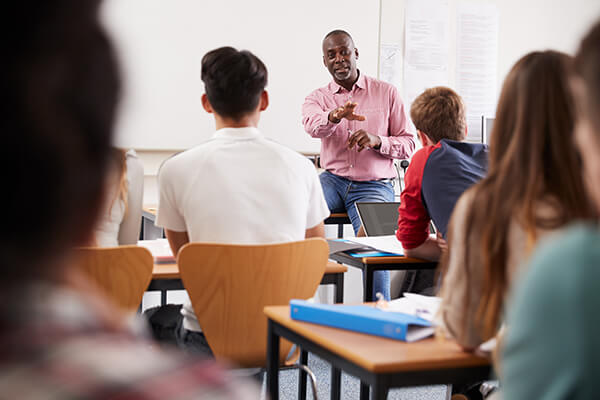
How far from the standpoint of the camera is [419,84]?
6.12 metres

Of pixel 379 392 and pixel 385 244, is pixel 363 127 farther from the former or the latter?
pixel 379 392

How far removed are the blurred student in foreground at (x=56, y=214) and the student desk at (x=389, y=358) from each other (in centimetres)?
90

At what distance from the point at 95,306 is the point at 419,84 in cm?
598

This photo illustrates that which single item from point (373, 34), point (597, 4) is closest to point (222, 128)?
point (373, 34)

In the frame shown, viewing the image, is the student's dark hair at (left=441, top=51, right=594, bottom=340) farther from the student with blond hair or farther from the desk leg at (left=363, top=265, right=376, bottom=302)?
the desk leg at (left=363, top=265, right=376, bottom=302)

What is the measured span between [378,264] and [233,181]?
82 centimetres

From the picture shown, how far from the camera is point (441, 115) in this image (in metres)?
2.54

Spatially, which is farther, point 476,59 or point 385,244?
point 476,59

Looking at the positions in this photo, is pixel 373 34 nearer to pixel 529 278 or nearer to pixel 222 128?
pixel 222 128

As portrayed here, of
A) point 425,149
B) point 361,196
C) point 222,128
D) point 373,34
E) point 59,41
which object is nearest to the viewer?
point 59,41

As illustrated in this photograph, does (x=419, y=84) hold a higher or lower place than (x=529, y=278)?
higher

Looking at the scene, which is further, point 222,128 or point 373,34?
point 373,34

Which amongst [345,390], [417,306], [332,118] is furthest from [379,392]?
[332,118]

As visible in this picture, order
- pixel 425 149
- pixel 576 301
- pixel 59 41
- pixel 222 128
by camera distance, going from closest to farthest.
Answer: pixel 59 41, pixel 576 301, pixel 222 128, pixel 425 149
